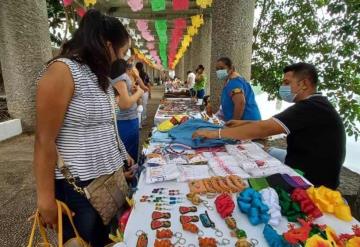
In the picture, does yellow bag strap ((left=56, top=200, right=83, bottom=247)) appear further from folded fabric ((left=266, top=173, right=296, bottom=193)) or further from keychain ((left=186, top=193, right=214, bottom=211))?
folded fabric ((left=266, top=173, right=296, bottom=193))

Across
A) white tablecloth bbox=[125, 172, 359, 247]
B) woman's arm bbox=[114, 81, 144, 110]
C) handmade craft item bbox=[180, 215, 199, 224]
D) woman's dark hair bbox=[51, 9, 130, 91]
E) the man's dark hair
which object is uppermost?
woman's dark hair bbox=[51, 9, 130, 91]

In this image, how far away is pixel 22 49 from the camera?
5703mm

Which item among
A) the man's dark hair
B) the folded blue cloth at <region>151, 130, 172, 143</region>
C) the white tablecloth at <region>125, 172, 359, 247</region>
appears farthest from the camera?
the folded blue cloth at <region>151, 130, 172, 143</region>

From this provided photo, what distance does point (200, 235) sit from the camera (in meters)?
1.11

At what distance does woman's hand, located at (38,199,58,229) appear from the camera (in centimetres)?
110

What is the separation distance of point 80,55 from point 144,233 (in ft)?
2.57

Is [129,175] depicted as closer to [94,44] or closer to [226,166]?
[226,166]

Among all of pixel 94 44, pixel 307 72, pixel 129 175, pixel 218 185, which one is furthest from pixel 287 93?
pixel 94 44

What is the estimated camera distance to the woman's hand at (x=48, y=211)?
1100mm

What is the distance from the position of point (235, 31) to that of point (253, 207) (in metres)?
3.38

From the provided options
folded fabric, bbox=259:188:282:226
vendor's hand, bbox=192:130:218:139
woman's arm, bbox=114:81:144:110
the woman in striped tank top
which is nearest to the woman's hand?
the woman in striped tank top

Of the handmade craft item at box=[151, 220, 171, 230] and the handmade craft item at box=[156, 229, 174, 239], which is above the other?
the handmade craft item at box=[156, 229, 174, 239]

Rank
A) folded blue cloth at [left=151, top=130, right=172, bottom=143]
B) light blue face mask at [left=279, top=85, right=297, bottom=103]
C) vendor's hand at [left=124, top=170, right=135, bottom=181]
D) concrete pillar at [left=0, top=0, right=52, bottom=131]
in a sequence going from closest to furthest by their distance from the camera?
1. vendor's hand at [left=124, top=170, right=135, bottom=181]
2. light blue face mask at [left=279, top=85, right=297, bottom=103]
3. folded blue cloth at [left=151, top=130, right=172, bottom=143]
4. concrete pillar at [left=0, top=0, right=52, bottom=131]

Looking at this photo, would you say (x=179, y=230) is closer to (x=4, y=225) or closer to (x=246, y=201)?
(x=246, y=201)
